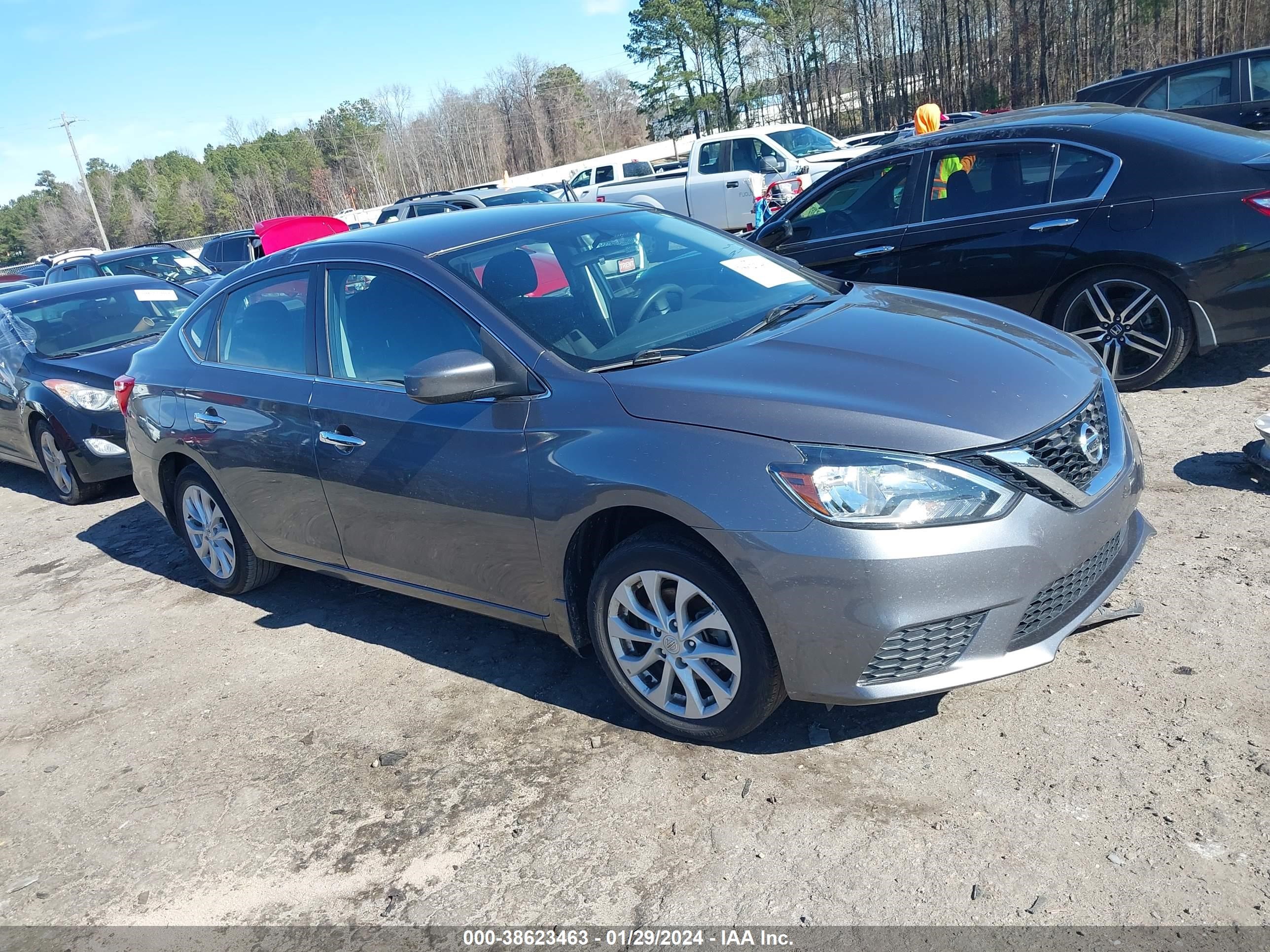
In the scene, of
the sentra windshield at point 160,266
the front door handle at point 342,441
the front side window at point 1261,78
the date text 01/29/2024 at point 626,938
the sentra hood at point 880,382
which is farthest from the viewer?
the sentra windshield at point 160,266

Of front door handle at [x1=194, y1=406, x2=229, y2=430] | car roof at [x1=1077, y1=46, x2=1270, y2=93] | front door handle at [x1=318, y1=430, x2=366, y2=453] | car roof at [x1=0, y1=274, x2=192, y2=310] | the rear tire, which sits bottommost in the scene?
the rear tire

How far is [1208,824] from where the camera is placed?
265 cm

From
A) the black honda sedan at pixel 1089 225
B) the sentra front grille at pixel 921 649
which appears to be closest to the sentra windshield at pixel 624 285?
the sentra front grille at pixel 921 649

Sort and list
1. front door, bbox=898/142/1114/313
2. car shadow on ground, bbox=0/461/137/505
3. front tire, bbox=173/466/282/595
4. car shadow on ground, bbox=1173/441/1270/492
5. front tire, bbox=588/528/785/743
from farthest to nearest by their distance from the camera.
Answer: car shadow on ground, bbox=0/461/137/505, front door, bbox=898/142/1114/313, front tire, bbox=173/466/282/595, car shadow on ground, bbox=1173/441/1270/492, front tire, bbox=588/528/785/743

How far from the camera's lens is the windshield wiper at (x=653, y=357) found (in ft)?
11.4

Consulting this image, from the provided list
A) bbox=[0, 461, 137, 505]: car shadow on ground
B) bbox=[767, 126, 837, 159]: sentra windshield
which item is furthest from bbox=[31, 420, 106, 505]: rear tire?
bbox=[767, 126, 837, 159]: sentra windshield

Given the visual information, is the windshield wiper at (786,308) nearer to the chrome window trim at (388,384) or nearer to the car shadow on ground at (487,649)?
the chrome window trim at (388,384)

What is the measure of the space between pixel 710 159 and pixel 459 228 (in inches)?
613

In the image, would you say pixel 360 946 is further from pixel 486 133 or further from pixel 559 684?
pixel 486 133

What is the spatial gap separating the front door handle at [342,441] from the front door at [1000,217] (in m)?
4.03

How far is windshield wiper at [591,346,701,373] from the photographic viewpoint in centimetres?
349

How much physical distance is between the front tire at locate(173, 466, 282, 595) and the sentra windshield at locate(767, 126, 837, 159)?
15037mm

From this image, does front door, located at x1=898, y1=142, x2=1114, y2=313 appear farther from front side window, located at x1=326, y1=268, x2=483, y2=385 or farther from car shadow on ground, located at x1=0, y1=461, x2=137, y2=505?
car shadow on ground, located at x1=0, y1=461, x2=137, y2=505

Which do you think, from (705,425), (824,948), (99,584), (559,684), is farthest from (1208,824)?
(99,584)
